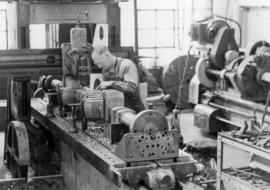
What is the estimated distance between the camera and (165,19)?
8133mm

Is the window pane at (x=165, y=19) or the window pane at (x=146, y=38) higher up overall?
the window pane at (x=165, y=19)

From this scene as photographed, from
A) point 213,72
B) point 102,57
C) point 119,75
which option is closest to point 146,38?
point 213,72

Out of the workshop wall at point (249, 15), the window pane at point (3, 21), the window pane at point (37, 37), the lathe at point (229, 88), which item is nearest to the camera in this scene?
the lathe at point (229, 88)

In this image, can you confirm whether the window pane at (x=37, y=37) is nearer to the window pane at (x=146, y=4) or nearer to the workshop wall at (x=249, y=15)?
the window pane at (x=146, y=4)

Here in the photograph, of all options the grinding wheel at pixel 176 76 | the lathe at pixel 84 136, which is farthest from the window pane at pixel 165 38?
the lathe at pixel 84 136

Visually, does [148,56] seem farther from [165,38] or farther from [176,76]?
[176,76]

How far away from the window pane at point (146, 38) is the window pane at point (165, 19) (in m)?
0.18

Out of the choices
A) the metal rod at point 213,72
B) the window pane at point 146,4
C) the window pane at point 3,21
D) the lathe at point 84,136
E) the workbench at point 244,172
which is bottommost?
the workbench at point 244,172

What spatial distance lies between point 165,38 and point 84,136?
545 cm

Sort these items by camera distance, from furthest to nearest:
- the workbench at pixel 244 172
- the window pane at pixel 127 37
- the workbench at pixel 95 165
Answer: the window pane at pixel 127 37, the workbench at pixel 244 172, the workbench at pixel 95 165

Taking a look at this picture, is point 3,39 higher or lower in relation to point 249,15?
lower

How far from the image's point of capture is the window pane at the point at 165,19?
26.6 ft

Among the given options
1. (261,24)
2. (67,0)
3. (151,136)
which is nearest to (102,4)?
(67,0)

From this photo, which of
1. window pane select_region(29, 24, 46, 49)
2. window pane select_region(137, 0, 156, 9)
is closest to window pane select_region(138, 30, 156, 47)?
window pane select_region(137, 0, 156, 9)
